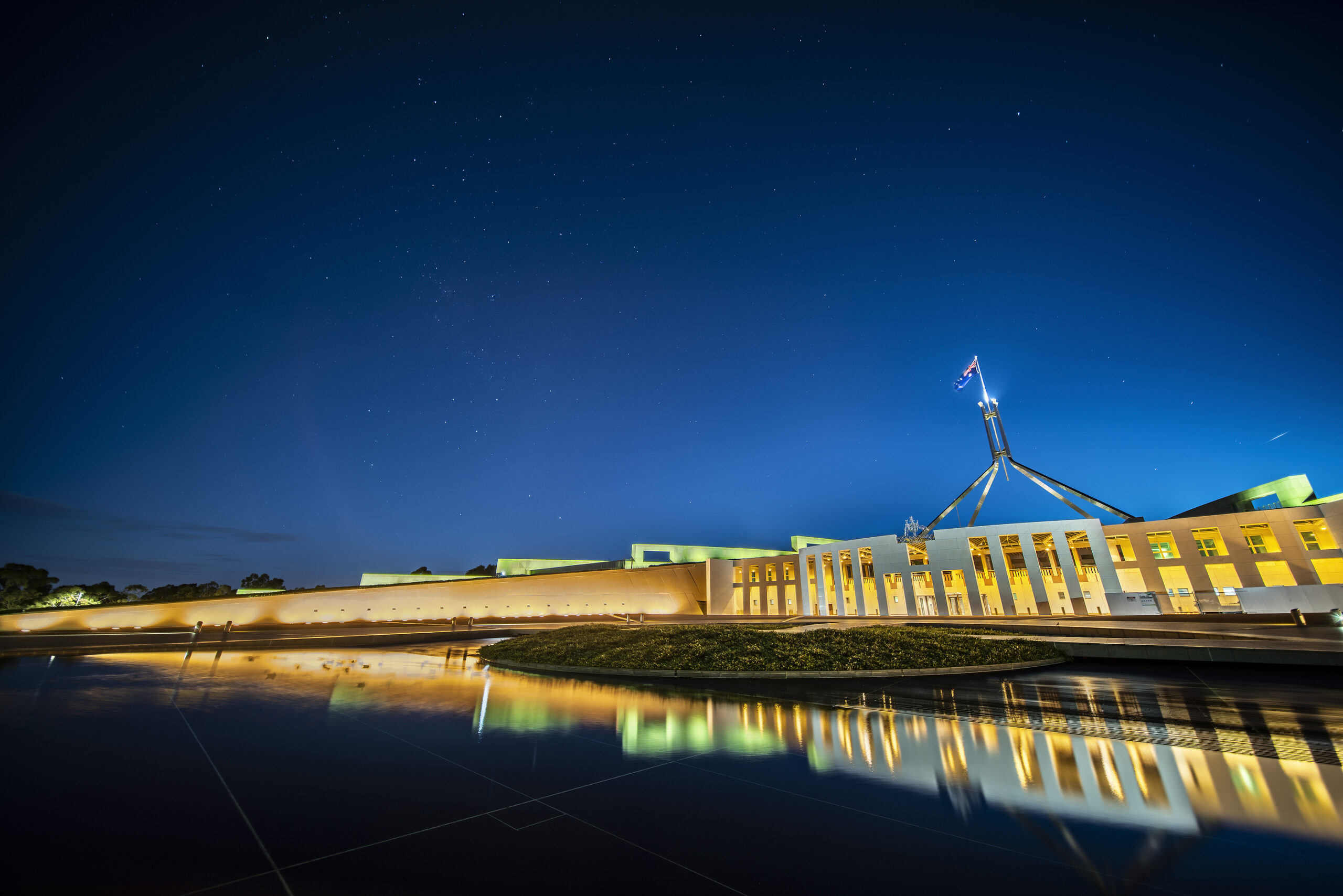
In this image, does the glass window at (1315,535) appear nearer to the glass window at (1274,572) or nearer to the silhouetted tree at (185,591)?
the glass window at (1274,572)

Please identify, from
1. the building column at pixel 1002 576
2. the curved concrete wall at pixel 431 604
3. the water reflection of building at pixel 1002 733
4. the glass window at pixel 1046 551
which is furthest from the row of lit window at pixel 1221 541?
the water reflection of building at pixel 1002 733

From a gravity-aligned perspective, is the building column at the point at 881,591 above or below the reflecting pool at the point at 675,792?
above

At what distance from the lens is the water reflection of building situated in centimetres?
424

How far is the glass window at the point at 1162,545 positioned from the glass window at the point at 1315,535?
6445mm

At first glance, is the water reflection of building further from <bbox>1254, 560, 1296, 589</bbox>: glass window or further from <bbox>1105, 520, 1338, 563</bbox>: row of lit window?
<bbox>1254, 560, 1296, 589</bbox>: glass window

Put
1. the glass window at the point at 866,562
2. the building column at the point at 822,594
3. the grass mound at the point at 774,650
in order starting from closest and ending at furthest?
the grass mound at the point at 774,650
the glass window at the point at 866,562
the building column at the point at 822,594

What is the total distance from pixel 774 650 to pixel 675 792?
898 centimetres

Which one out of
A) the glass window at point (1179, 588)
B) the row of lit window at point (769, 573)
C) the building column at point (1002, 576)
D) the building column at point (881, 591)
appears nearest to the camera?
the glass window at point (1179, 588)

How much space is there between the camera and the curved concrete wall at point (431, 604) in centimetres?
3597

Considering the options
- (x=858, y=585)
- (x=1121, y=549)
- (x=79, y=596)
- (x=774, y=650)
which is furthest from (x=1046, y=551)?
(x=79, y=596)

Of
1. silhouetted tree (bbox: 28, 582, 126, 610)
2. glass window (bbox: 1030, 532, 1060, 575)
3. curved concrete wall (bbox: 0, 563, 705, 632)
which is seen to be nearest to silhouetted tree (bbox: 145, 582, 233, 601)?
silhouetted tree (bbox: 28, 582, 126, 610)

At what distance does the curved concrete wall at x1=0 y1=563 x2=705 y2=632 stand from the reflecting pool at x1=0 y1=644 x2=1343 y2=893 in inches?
1583

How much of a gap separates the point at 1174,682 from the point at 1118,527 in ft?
128

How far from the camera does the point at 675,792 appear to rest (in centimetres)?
449
